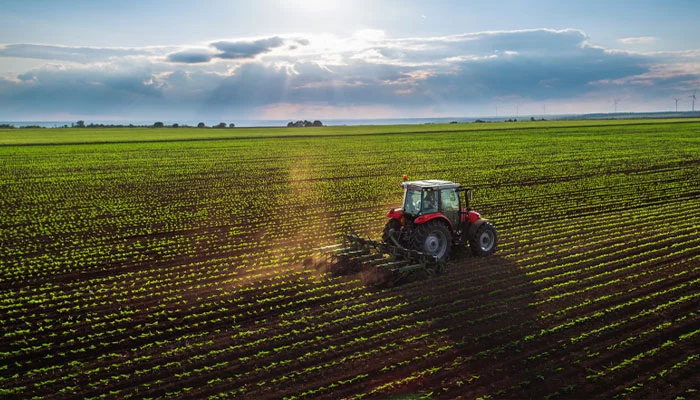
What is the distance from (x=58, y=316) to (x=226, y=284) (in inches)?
145

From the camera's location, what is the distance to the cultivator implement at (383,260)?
515 inches

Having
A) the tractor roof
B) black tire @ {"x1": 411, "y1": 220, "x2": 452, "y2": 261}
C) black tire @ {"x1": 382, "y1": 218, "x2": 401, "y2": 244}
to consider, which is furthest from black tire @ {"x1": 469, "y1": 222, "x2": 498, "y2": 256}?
black tire @ {"x1": 382, "y1": 218, "x2": 401, "y2": 244}

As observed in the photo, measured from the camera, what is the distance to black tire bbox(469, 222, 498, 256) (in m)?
14.8

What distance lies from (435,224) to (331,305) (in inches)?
146

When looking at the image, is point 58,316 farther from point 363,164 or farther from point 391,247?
point 363,164

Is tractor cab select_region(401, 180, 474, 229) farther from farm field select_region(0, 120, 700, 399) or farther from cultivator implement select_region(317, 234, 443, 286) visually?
farm field select_region(0, 120, 700, 399)

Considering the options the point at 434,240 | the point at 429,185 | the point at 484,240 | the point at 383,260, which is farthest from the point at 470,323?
the point at 484,240

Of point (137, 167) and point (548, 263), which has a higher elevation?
point (137, 167)

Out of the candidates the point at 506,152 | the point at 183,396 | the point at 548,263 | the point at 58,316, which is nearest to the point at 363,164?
the point at 506,152

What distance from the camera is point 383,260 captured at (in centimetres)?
1342

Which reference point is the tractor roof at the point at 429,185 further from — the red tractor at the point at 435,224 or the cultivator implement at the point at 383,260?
the cultivator implement at the point at 383,260

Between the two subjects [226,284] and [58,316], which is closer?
[58,316]

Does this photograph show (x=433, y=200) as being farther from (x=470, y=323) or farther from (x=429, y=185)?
(x=470, y=323)

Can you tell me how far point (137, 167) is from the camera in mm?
41969
